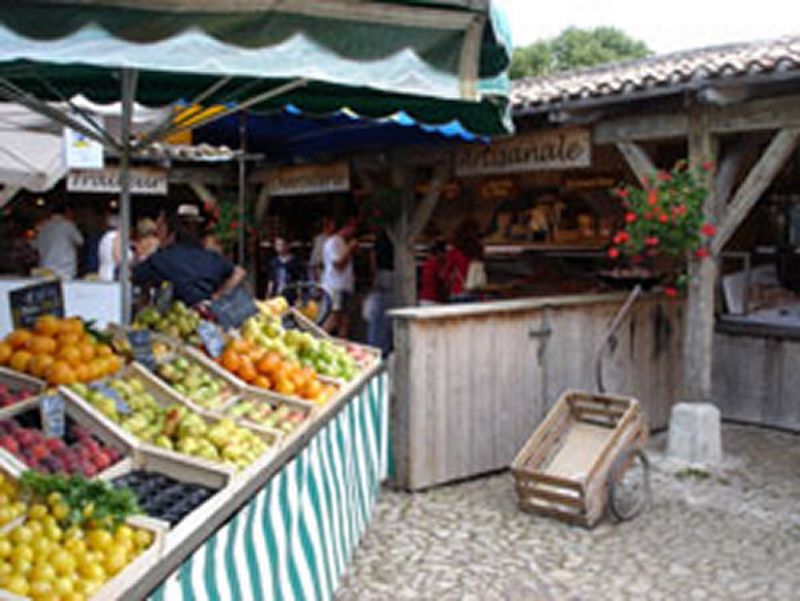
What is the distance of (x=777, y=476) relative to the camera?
263 inches

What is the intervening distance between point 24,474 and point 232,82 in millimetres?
3349

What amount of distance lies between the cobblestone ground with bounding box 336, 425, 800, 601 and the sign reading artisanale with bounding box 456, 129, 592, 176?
2.96 m

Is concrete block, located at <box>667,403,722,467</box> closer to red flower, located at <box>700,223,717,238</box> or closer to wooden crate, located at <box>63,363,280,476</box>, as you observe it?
red flower, located at <box>700,223,717,238</box>

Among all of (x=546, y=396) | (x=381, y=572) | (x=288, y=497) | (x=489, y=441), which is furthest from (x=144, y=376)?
(x=546, y=396)

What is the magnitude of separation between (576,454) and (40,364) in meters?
3.58

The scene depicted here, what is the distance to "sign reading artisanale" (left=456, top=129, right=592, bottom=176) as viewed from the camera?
7.65 metres

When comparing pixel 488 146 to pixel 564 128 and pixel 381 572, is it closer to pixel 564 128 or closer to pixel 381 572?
pixel 564 128

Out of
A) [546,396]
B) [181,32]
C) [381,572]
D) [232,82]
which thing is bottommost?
[381,572]

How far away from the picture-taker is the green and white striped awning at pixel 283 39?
7.53 feet

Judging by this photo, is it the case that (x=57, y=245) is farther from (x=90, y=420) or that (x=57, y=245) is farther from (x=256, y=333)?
(x=90, y=420)

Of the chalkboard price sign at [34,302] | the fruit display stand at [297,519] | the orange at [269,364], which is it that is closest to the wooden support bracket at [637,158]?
the fruit display stand at [297,519]

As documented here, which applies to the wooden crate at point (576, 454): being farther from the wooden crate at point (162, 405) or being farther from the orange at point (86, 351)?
the orange at point (86, 351)

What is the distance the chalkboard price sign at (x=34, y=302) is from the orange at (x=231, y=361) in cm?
91

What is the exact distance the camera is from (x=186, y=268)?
5.55 meters
